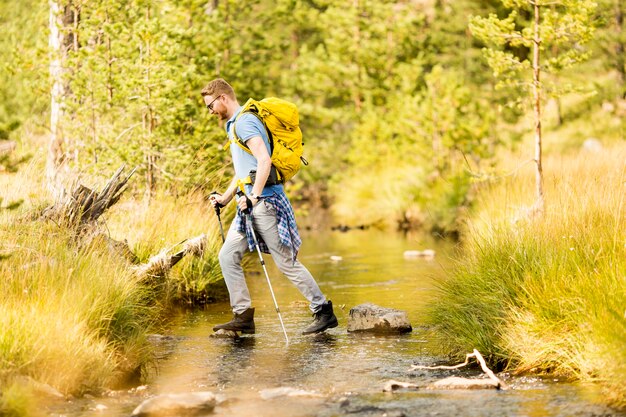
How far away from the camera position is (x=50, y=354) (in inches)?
274

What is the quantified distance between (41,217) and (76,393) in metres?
2.78

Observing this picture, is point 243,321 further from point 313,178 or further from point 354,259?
point 313,178

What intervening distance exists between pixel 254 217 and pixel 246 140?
2.56ft

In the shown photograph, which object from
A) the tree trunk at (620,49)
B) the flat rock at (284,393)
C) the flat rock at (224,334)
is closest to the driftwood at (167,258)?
the flat rock at (224,334)

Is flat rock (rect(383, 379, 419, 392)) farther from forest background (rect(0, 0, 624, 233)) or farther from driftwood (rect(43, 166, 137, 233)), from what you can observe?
driftwood (rect(43, 166, 137, 233))

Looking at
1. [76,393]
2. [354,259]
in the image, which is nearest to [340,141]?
[354,259]

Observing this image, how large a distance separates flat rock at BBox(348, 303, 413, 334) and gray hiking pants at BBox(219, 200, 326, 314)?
418mm

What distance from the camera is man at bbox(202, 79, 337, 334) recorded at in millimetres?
9320

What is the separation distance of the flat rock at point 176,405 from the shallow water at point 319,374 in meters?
0.10

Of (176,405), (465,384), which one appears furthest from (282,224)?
(176,405)

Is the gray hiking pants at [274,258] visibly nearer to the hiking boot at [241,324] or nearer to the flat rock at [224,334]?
the hiking boot at [241,324]

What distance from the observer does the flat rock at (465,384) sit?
281 inches

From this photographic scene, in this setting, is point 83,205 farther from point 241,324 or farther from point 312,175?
point 312,175

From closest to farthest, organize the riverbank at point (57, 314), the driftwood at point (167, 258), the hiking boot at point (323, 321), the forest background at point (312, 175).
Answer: the riverbank at point (57, 314), the forest background at point (312, 175), the hiking boot at point (323, 321), the driftwood at point (167, 258)
